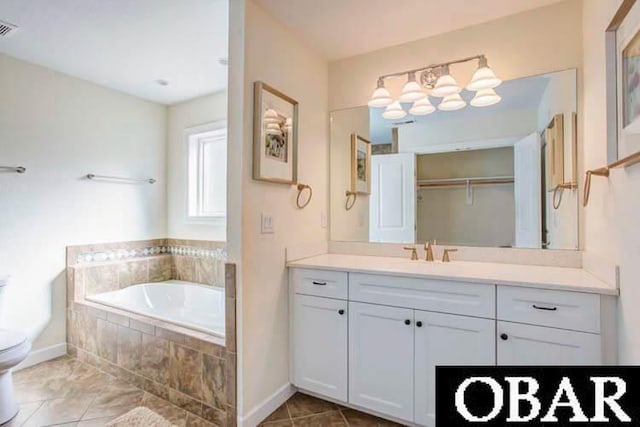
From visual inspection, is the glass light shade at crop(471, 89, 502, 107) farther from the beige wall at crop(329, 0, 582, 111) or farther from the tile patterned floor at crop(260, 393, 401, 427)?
the tile patterned floor at crop(260, 393, 401, 427)

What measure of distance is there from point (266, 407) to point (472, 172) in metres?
1.94

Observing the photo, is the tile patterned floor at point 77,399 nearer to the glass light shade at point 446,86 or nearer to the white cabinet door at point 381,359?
the white cabinet door at point 381,359

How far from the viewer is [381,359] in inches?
71.0

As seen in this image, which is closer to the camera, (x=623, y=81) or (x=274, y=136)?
(x=623, y=81)

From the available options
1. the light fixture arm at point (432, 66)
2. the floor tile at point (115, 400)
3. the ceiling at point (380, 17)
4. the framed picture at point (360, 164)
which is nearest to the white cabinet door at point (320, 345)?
the framed picture at point (360, 164)

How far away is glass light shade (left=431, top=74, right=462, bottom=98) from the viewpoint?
2033 mm

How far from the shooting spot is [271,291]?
197cm

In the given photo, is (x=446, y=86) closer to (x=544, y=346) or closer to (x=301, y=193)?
(x=301, y=193)

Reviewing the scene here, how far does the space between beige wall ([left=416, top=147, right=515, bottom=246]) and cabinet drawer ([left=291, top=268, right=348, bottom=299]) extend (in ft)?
2.29

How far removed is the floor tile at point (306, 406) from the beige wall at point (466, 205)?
1.23 m

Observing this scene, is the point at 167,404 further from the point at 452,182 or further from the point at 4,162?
the point at 452,182

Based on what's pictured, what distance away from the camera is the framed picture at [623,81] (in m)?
1.05

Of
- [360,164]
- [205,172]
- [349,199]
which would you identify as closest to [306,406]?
[349,199]

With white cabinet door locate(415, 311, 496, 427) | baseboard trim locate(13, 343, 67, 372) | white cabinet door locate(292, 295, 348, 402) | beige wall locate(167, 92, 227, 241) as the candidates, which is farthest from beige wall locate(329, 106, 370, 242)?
baseboard trim locate(13, 343, 67, 372)
